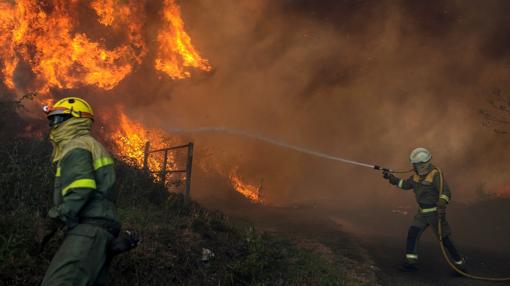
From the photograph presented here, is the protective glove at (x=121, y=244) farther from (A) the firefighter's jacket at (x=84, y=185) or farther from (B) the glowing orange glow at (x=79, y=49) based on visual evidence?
(B) the glowing orange glow at (x=79, y=49)

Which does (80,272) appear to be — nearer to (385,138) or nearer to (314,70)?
(314,70)

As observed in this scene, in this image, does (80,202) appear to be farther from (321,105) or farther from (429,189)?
(321,105)

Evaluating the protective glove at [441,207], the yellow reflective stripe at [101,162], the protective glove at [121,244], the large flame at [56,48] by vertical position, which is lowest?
the protective glove at [121,244]

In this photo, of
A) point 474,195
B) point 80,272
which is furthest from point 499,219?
point 80,272

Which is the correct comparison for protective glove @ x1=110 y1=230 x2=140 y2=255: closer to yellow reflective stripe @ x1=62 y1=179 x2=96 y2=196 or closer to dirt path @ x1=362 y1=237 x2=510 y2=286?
yellow reflective stripe @ x1=62 y1=179 x2=96 y2=196

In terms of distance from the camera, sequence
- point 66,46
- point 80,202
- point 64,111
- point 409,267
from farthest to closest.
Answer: point 66,46, point 409,267, point 64,111, point 80,202

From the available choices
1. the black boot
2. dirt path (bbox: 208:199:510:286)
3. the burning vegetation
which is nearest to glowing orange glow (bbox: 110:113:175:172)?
the burning vegetation

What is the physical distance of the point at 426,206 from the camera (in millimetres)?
7074

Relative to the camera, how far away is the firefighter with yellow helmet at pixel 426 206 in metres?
6.66

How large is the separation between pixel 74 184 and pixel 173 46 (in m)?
14.5

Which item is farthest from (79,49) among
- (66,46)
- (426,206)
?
(426,206)

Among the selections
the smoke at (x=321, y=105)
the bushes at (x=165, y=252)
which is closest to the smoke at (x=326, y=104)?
the smoke at (x=321, y=105)

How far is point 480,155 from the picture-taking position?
20188 mm

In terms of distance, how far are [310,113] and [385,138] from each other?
16.4 feet
